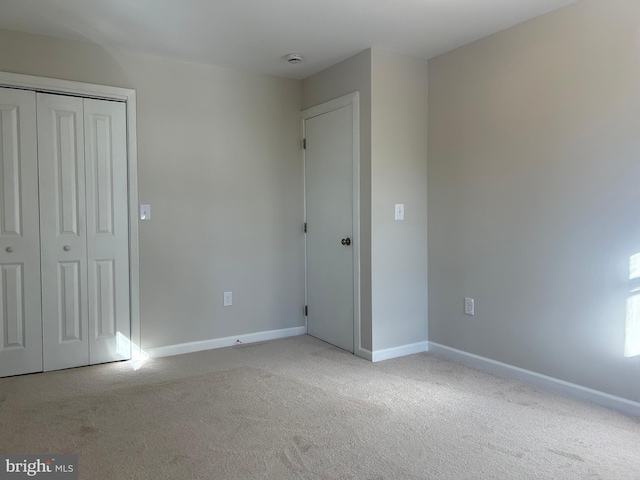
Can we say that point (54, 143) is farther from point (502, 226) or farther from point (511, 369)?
point (511, 369)

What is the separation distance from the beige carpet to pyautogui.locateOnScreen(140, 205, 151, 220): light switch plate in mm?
1089

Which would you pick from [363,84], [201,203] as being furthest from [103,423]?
[363,84]

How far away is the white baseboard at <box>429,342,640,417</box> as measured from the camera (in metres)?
2.59

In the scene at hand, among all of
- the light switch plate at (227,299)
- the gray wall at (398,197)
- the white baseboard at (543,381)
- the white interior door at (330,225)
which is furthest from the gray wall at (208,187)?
the white baseboard at (543,381)

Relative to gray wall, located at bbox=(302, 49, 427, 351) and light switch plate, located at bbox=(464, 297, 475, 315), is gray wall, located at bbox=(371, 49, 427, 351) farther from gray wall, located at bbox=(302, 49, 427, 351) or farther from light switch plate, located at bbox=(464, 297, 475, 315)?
light switch plate, located at bbox=(464, 297, 475, 315)

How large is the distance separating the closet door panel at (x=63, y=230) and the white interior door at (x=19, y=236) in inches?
2.1

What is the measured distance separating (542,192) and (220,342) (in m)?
2.65

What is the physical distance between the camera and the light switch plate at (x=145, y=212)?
360 cm

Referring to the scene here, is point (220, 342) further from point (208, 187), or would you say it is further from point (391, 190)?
point (391, 190)

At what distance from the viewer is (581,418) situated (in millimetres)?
2518

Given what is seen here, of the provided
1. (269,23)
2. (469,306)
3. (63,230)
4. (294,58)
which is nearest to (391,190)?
(469,306)

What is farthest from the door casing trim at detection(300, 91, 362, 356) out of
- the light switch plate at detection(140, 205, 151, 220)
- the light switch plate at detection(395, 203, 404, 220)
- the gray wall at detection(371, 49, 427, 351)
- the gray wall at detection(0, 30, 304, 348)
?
the light switch plate at detection(140, 205, 151, 220)

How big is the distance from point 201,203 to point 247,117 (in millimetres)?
833

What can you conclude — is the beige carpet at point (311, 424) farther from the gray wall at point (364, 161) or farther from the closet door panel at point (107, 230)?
the gray wall at point (364, 161)
